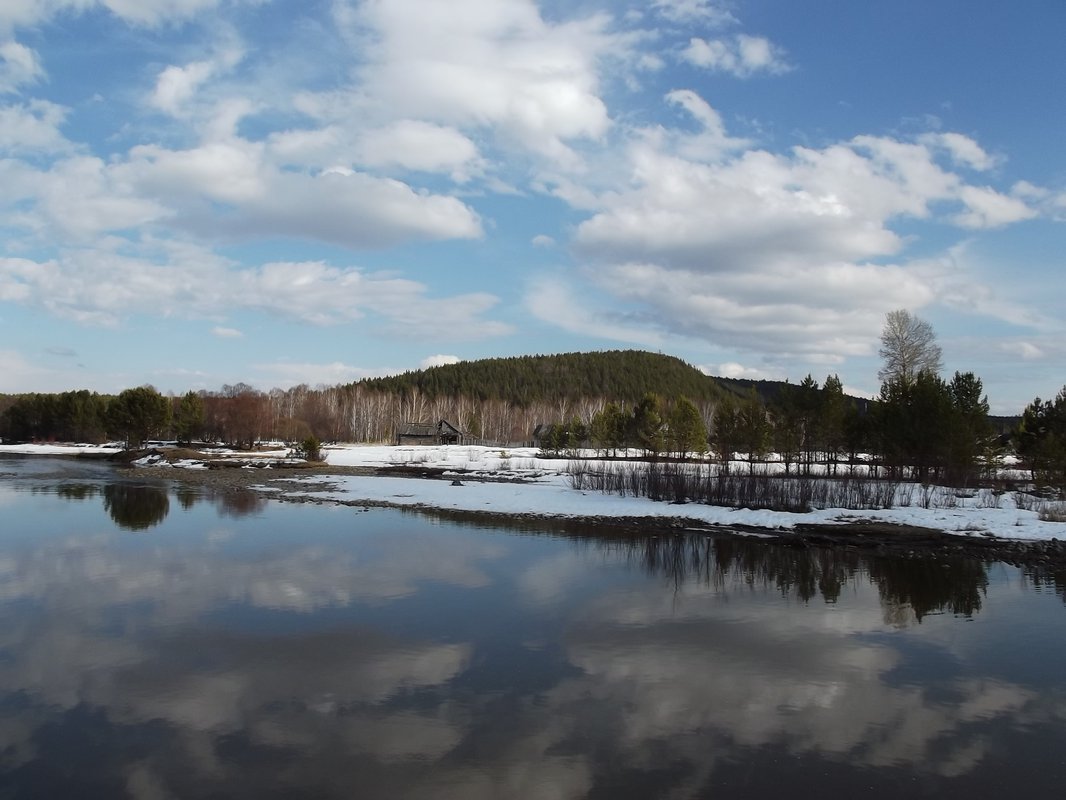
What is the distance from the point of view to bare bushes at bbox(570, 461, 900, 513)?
24.5 metres

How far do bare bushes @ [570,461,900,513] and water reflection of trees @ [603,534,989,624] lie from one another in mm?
6120

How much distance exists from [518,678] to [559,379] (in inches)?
6725

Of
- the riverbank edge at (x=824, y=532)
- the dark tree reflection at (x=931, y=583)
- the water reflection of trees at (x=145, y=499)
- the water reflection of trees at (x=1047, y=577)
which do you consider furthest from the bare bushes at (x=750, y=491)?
the water reflection of trees at (x=145, y=499)

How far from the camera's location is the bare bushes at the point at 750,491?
964 inches

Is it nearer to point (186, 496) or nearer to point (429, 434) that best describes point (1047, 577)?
point (186, 496)

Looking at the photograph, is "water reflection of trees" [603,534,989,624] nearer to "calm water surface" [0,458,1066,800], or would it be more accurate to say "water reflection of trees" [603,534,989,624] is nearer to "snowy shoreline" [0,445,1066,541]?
"calm water surface" [0,458,1066,800]

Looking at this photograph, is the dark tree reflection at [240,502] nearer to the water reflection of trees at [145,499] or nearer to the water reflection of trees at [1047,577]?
the water reflection of trees at [145,499]

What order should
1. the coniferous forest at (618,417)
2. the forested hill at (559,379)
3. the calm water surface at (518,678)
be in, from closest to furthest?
the calm water surface at (518,678)
the coniferous forest at (618,417)
the forested hill at (559,379)

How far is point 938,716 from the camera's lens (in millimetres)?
7469

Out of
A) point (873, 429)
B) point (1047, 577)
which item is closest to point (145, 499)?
point (1047, 577)

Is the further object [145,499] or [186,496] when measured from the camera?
[186,496]

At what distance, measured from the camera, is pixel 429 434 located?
3915 inches

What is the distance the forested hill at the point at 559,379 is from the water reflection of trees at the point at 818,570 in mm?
141252

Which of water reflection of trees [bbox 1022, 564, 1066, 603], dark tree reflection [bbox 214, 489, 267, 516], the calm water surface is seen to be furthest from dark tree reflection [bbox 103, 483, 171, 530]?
water reflection of trees [bbox 1022, 564, 1066, 603]
